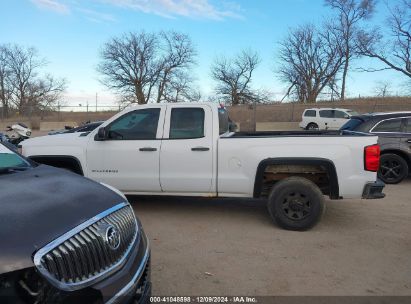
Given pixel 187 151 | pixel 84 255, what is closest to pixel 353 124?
pixel 187 151

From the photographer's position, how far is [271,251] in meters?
4.97

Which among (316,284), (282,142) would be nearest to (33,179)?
(316,284)

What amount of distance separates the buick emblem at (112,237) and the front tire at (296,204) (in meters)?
3.55

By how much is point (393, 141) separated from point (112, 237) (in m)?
8.60

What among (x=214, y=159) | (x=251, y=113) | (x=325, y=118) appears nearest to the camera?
(x=214, y=159)

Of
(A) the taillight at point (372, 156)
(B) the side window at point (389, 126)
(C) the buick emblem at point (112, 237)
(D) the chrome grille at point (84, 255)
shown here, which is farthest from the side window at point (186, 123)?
(B) the side window at point (389, 126)

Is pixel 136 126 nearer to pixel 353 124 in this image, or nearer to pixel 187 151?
pixel 187 151

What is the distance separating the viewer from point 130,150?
6.34 m

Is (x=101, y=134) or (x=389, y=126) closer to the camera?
(x=101, y=134)

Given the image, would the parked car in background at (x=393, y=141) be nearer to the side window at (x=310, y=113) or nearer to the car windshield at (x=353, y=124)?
the car windshield at (x=353, y=124)

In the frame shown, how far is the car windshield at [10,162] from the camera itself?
3.41 m

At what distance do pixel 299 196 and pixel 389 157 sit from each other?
481 cm

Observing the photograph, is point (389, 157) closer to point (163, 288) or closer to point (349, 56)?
point (163, 288)

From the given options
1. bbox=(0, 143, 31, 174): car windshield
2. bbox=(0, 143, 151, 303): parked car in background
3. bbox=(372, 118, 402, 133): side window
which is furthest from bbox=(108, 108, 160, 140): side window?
bbox=(372, 118, 402, 133): side window
